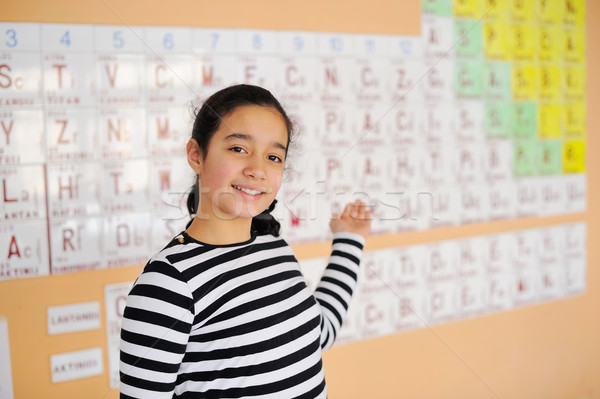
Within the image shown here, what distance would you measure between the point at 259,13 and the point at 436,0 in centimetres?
50

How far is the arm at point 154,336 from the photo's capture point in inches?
24.0

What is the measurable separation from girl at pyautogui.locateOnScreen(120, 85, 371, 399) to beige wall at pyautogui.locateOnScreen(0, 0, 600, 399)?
43 cm

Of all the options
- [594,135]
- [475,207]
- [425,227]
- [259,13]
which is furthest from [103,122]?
[594,135]

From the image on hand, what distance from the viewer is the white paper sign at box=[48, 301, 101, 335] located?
3.32 feet

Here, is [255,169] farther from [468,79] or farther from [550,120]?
[550,120]

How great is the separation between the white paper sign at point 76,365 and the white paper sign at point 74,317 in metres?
0.05

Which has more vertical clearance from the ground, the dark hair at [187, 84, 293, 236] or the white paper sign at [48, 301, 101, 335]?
the dark hair at [187, 84, 293, 236]

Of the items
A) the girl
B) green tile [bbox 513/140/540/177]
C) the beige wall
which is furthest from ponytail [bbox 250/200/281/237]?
green tile [bbox 513/140/540/177]

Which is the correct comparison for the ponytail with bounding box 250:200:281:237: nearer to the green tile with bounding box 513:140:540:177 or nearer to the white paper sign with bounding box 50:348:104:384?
the white paper sign with bounding box 50:348:104:384

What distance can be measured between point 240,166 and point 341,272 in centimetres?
29

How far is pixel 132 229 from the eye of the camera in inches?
42.4

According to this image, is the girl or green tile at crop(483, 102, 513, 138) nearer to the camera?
the girl

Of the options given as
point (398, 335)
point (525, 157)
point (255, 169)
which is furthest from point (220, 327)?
point (525, 157)

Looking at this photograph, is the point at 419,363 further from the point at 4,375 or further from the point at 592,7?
the point at 592,7
